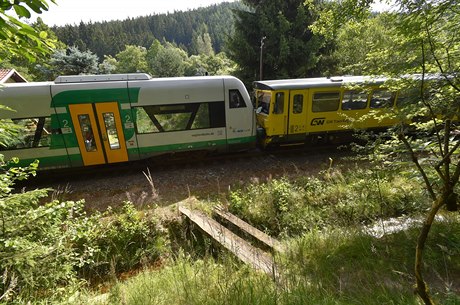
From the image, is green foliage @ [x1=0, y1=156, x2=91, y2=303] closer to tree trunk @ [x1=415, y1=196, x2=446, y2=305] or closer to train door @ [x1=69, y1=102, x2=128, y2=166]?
tree trunk @ [x1=415, y1=196, x2=446, y2=305]

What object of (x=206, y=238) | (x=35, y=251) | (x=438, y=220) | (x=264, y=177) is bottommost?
(x=264, y=177)

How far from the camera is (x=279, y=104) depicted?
883cm

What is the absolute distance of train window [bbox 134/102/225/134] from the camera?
8.05m

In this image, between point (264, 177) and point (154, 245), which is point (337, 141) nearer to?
point (264, 177)

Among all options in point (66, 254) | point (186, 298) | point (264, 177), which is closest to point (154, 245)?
point (66, 254)

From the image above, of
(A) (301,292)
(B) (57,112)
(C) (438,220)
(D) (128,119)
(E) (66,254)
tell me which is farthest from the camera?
(D) (128,119)

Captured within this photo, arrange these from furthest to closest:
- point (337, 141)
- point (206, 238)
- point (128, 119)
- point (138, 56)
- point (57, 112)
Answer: point (138, 56)
point (337, 141)
point (128, 119)
point (57, 112)
point (206, 238)

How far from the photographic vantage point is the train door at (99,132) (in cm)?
754

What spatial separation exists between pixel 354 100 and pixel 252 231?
721cm

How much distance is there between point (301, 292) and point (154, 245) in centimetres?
344

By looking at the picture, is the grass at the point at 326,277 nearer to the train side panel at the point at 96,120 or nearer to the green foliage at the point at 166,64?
the train side panel at the point at 96,120

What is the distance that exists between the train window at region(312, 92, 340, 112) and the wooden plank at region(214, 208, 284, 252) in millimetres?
5636

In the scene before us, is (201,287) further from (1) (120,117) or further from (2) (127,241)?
(1) (120,117)

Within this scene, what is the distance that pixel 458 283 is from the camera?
262 centimetres
